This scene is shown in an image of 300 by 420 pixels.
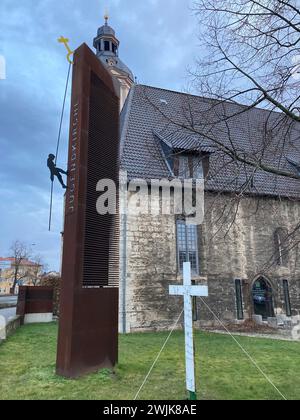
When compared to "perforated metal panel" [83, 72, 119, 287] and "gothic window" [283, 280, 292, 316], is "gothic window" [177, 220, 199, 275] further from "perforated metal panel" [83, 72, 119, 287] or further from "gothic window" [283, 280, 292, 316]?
"perforated metal panel" [83, 72, 119, 287]

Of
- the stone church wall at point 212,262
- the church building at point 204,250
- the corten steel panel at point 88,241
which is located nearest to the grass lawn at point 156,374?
the corten steel panel at point 88,241

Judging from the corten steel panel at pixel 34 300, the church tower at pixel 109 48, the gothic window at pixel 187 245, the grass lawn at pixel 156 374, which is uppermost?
the church tower at pixel 109 48

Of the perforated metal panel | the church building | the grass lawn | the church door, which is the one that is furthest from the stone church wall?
the perforated metal panel

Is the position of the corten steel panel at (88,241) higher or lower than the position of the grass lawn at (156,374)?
higher

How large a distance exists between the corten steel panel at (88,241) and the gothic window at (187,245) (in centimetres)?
777

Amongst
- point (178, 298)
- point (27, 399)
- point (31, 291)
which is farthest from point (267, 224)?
point (27, 399)

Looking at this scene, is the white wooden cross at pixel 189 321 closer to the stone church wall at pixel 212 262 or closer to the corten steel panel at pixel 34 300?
the stone church wall at pixel 212 262

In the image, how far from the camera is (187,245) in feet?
50.3

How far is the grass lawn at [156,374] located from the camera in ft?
17.7

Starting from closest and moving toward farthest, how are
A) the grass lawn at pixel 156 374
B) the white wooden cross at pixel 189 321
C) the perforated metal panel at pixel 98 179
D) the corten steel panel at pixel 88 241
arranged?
1. the white wooden cross at pixel 189 321
2. the grass lawn at pixel 156 374
3. the corten steel panel at pixel 88 241
4. the perforated metal panel at pixel 98 179

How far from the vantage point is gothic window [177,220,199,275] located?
15180 millimetres

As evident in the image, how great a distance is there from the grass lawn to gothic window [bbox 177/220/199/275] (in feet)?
16.5
